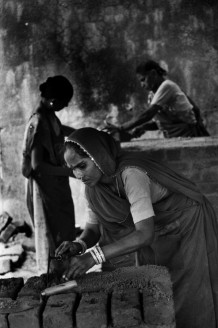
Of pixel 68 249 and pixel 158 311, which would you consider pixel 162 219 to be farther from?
pixel 158 311

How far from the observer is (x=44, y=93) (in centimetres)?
492

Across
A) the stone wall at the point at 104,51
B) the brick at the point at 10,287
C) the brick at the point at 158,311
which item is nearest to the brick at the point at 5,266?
the stone wall at the point at 104,51

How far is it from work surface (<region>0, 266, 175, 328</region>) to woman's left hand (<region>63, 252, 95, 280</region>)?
0.16ft

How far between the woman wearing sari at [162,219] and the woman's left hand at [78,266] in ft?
0.68

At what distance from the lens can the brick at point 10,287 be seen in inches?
96.1

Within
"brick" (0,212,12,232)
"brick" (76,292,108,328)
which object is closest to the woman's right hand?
"brick" (76,292,108,328)

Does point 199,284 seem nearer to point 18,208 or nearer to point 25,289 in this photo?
point 25,289

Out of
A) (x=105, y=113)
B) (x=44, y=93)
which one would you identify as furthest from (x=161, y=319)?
(x=105, y=113)

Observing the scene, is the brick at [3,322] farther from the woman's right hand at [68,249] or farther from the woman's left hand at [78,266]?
the woman's right hand at [68,249]

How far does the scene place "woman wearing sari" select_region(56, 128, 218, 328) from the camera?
2.74m

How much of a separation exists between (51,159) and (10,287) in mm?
2600

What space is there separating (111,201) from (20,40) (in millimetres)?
5167

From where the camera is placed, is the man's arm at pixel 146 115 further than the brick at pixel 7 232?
No

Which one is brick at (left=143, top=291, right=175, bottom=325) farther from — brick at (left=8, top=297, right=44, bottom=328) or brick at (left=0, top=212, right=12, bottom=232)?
brick at (left=0, top=212, right=12, bottom=232)
